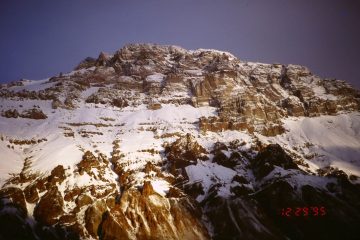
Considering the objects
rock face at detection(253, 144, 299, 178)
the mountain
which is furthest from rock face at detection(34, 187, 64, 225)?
rock face at detection(253, 144, 299, 178)

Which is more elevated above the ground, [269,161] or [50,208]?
[269,161]

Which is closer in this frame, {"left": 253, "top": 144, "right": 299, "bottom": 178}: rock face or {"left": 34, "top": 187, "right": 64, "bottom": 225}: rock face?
{"left": 34, "top": 187, "right": 64, "bottom": 225}: rock face

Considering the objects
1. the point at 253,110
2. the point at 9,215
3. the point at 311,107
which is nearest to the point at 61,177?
the point at 9,215

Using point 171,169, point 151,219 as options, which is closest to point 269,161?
point 171,169

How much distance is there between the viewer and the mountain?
339 feet

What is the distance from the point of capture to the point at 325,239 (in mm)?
102438

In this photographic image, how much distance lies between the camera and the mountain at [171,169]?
103m

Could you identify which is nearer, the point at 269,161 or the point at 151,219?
the point at 151,219

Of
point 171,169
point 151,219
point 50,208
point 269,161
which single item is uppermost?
point 171,169

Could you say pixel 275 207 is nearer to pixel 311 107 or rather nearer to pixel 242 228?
pixel 242 228

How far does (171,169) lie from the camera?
127 metres

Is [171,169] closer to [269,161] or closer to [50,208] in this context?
[269,161]

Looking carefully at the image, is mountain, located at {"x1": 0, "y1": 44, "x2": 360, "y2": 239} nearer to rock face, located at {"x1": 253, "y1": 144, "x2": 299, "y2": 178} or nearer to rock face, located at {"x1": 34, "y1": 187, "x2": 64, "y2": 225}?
rock face, located at {"x1": 34, "y1": 187, "x2": 64, "y2": 225}

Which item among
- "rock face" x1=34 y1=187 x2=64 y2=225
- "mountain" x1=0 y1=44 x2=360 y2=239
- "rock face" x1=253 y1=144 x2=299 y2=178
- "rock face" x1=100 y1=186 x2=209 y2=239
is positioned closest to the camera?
"rock face" x1=100 y1=186 x2=209 y2=239
